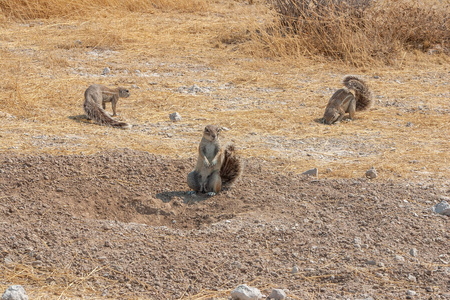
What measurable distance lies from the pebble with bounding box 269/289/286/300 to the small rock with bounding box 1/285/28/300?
4.99ft

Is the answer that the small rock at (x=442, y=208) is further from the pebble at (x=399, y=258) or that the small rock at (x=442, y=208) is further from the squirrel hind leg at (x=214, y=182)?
the squirrel hind leg at (x=214, y=182)

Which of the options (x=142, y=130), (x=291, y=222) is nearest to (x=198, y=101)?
(x=142, y=130)

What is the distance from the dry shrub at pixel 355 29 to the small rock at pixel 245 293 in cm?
831

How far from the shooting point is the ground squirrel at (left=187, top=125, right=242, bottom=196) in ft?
18.0

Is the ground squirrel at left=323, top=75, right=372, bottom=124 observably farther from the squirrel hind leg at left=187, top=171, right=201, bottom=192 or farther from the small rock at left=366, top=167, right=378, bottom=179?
the squirrel hind leg at left=187, top=171, right=201, bottom=192

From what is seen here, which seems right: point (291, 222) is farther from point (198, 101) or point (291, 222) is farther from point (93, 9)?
point (93, 9)

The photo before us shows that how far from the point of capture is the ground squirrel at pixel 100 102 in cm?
772

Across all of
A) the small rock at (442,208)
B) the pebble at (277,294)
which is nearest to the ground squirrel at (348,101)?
the small rock at (442,208)

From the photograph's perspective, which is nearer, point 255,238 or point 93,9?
point 255,238

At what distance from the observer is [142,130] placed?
7699 mm

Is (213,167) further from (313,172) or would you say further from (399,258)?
(399,258)

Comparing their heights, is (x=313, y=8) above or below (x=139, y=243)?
above

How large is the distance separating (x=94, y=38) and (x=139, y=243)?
8643 mm

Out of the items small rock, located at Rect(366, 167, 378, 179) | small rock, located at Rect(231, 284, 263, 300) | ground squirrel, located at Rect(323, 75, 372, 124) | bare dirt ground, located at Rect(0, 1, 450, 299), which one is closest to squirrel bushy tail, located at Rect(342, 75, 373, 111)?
ground squirrel, located at Rect(323, 75, 372, 124)
